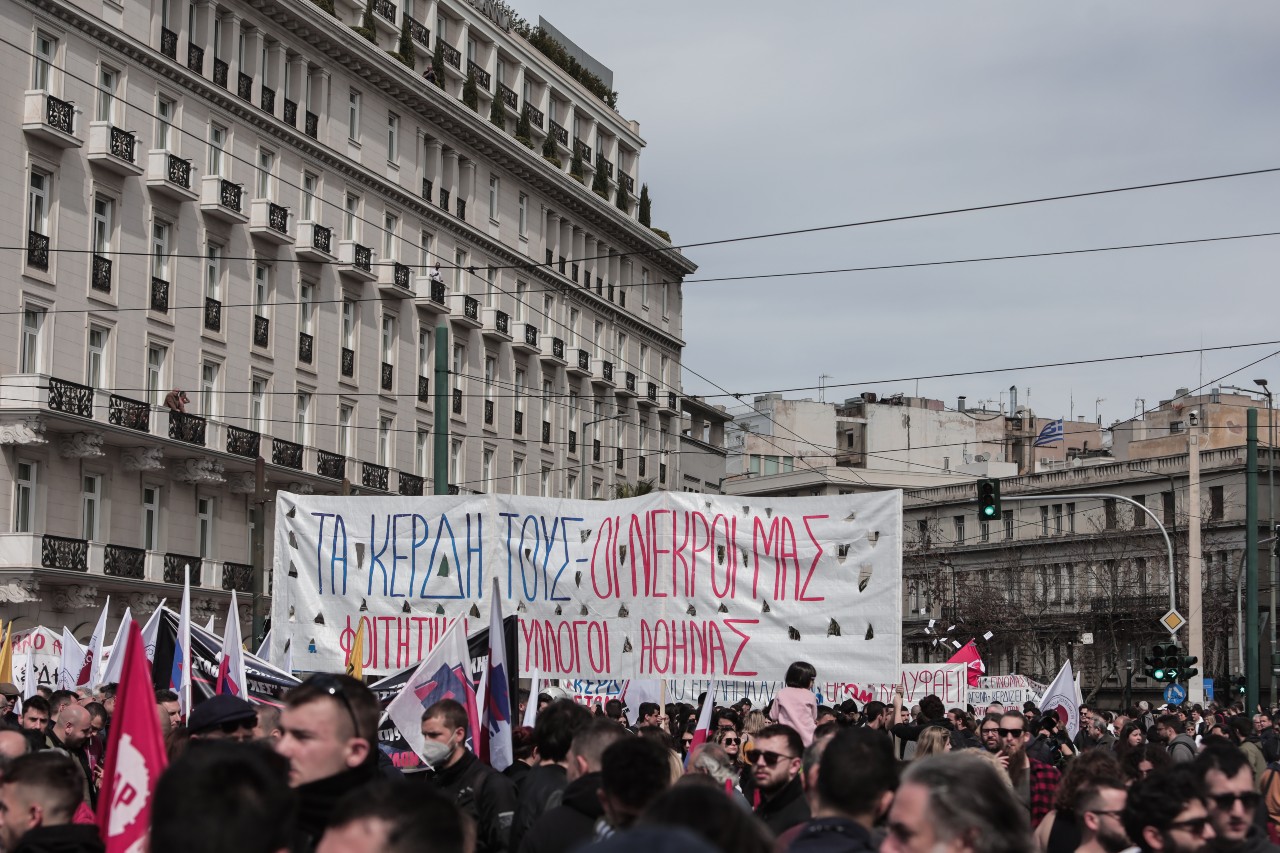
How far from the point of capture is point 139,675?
275 inches

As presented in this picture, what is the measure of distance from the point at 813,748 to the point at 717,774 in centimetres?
197

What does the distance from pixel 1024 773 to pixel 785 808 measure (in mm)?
4104

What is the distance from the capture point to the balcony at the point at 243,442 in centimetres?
4812

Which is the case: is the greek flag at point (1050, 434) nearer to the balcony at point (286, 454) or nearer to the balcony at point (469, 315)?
the balcony at point (469, 315)

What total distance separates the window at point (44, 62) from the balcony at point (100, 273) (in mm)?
4114

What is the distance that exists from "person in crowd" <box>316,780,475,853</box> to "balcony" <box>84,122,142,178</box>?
40.7 metres

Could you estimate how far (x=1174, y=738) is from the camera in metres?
15.7

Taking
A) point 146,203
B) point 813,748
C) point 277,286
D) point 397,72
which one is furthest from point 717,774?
point 397,72

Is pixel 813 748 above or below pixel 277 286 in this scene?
below

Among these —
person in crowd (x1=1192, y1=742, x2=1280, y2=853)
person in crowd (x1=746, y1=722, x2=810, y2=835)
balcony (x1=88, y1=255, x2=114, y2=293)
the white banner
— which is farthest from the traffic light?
person in crowd (x1=1192, y1=742, x2=1280, y2=853)

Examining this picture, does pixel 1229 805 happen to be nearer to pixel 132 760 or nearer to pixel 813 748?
pixel 813 748

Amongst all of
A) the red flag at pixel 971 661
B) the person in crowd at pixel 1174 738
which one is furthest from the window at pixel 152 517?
the person in crowd at pixel 1174 738

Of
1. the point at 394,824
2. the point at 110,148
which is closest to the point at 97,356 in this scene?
the point at 110,148

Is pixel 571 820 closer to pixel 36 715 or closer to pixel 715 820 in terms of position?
pixel 715 820
